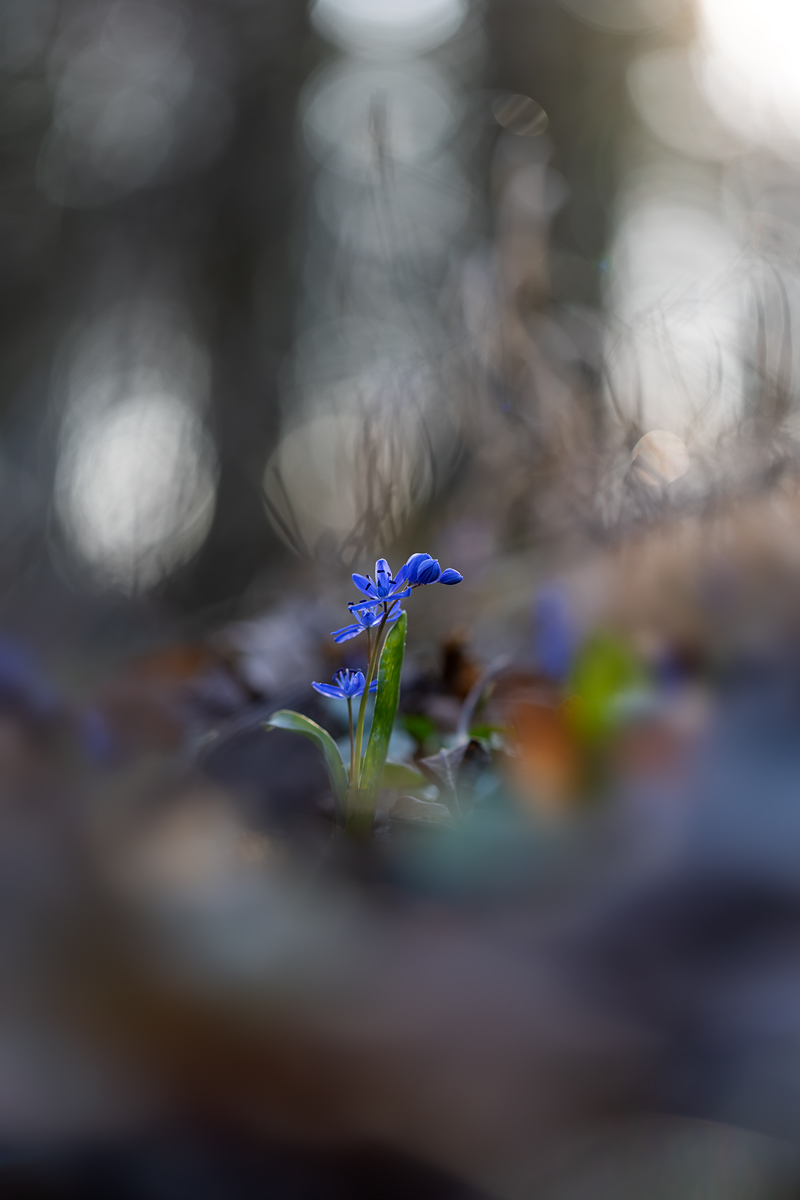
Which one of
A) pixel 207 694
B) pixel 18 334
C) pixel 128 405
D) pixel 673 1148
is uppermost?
pixel 18 334

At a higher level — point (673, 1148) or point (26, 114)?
point (26, 114)

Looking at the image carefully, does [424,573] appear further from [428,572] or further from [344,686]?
[344,686]

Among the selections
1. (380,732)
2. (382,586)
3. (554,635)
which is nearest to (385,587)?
(382,586)

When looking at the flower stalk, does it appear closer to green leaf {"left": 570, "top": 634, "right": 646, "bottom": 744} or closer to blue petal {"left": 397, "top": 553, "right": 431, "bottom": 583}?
blue petal {"left": 397, "top": 553, "right": 431, "bottom": 583}

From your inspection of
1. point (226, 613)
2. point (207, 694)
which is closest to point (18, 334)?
point (226, 613)

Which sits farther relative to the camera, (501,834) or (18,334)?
(18,334)

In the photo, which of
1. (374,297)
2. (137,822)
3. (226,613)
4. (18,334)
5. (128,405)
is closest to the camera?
(137,822)

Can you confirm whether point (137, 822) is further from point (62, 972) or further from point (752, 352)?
point (752, 352)
